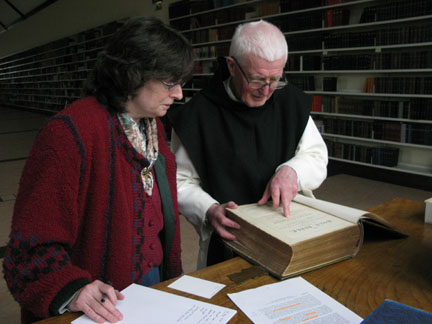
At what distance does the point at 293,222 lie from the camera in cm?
98

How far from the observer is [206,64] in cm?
767

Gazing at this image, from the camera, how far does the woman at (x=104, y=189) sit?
84 cm

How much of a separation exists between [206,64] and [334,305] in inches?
286

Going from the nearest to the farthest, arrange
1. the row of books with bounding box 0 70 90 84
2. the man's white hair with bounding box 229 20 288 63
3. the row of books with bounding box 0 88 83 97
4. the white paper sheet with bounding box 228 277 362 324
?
the white paper sheet with bounding box 228 277 362 324 < the man's white hair with bounding box 229 20 288 63 < the row of books with bounding box 0 70 90 84 < the row of books with bounding box 0 88 83 97

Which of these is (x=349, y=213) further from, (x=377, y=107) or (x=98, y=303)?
(x=377, y=107)

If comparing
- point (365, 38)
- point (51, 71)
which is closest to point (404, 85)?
point (365, 38)

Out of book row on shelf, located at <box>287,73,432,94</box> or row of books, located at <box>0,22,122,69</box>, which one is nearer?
book row on shelf, located at <box>287,73,432,94</box>

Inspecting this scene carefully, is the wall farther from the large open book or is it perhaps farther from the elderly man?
the large open book

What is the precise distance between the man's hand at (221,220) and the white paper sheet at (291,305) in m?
0.24

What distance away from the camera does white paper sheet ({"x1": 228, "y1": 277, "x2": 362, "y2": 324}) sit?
73 centimetres

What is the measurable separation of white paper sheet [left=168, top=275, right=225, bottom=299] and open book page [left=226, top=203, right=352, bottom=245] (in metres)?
0.18

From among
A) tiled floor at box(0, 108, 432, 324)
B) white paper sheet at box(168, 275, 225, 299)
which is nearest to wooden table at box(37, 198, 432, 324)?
white paper sheet at box(168, 275, 225, 299)

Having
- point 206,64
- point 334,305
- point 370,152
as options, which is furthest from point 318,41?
point 334,305

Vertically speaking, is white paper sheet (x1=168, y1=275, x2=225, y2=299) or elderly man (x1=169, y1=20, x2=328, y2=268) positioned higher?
elderly man (x1=169, y1=20, x2=328, y2=268)
